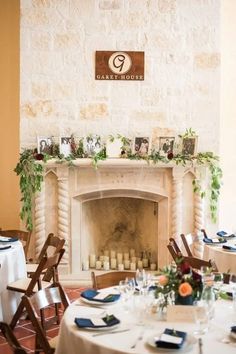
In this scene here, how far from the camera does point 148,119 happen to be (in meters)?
6.39

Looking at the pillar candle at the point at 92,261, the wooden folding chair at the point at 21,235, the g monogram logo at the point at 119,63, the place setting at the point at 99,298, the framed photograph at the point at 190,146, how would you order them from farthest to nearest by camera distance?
1. the pillar candle at the point at 92,261
2. the g monogram logo at the point at 119,63
3. the framed photograph at the point at 190,146
4. the wooden folding chair at the point at 21,235
5. the place setting at the point at 99,298

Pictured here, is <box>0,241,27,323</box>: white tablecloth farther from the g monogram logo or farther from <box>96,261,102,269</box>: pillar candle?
the g monogram logo

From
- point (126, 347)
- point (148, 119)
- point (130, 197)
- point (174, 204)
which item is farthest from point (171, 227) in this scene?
point (126, 347)

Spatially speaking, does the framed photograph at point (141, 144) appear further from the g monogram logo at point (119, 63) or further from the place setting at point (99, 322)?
the place setting at point (99, 322)

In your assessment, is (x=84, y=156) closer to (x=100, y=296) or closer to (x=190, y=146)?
(x=190, y=146)

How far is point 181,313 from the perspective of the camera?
8.86ft

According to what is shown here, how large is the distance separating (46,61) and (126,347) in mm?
4699

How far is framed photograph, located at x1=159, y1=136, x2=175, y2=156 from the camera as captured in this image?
6312mm

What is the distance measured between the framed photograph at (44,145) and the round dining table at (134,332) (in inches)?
138

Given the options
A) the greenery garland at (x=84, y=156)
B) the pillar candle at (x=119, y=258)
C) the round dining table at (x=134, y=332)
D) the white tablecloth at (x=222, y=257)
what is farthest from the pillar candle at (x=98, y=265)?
the round dining table at (x=134, y=332)

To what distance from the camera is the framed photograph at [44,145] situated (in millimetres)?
6293

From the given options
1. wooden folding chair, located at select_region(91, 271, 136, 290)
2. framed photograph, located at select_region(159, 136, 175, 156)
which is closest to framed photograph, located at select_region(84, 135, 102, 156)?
framed photograph, located at select_region(159, 136, 175, 156)

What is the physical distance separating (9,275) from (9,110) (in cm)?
287

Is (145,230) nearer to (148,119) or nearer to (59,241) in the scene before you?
(148,119)
